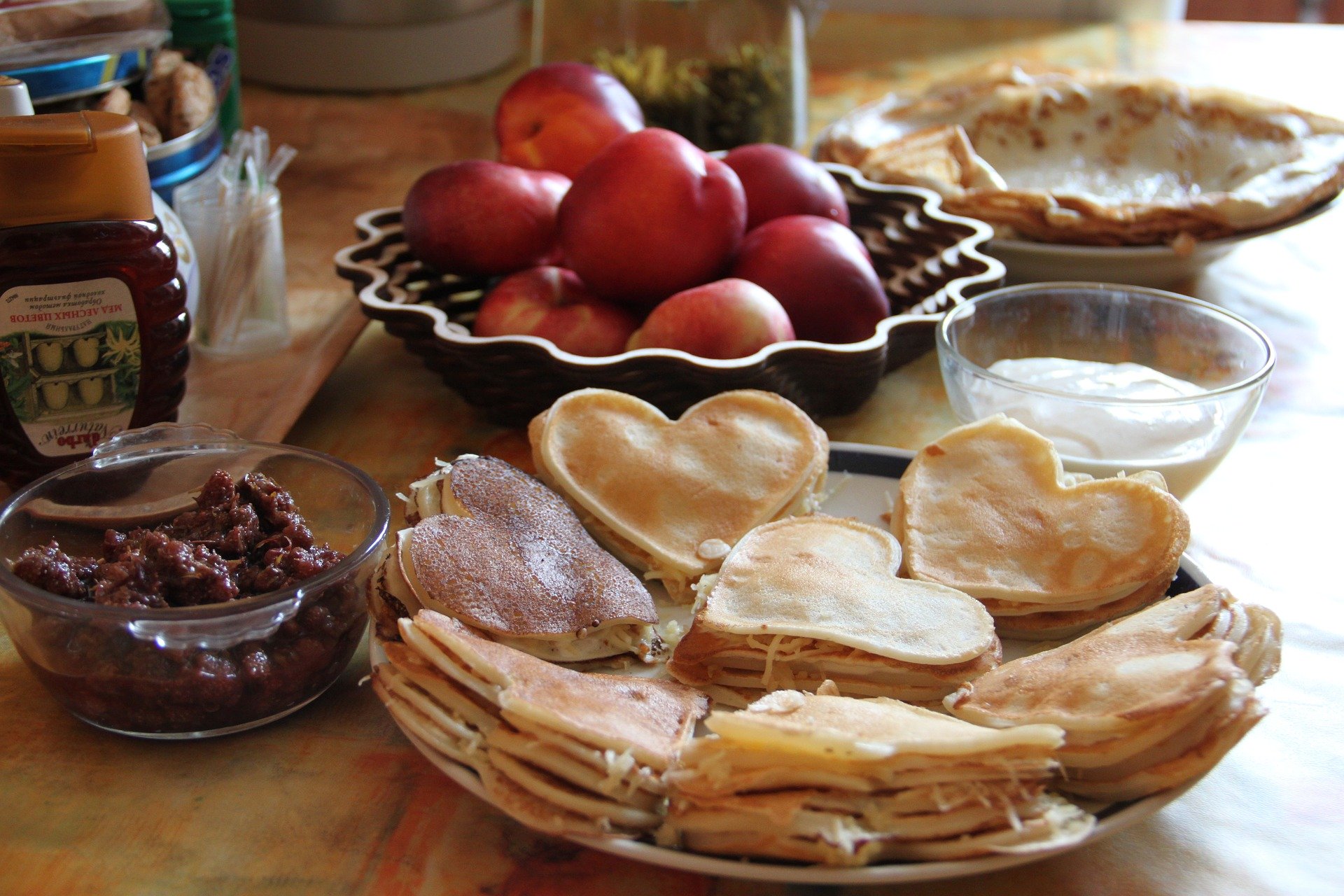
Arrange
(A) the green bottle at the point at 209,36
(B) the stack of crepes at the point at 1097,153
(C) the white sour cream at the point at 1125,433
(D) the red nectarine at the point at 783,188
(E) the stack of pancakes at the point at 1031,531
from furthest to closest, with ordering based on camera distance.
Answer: (A) the green bottle at the point at 209,36, (B) the stack of crepes at the point at 1097,153, (D) the red nectarine at the point at 783,188, (C) the white sour cream at the point at 1125,433, (E) the stack of pancakes at the point at 1031,531

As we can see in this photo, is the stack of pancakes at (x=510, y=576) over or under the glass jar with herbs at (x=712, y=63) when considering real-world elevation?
under

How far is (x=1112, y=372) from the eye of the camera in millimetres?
1103

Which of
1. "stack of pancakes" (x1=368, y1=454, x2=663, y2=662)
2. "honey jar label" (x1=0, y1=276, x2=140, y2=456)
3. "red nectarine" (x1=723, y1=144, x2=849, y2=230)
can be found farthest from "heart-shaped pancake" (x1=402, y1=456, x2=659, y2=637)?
"red nectarine" (x1=723, y1=144, x2=849, y2=230)

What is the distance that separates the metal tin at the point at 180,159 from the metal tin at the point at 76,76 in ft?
0.28

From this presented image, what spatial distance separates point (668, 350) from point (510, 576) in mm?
327

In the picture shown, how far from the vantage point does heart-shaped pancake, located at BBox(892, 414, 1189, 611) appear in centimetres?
80

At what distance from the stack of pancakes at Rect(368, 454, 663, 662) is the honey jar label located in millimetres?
309

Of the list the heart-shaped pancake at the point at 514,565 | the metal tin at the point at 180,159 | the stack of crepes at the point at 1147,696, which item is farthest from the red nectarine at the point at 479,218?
the stack of crepes at the point at 1147,696

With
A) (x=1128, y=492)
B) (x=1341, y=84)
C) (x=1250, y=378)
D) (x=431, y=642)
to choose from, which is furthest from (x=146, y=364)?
(x=1341, y=84)

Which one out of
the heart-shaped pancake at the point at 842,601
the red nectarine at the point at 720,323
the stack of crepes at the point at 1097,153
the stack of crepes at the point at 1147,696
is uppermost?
the stack of crepes at the point at 1097,153

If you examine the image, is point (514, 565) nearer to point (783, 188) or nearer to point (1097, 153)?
point (783, 188)

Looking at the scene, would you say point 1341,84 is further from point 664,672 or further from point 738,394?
point 664,672

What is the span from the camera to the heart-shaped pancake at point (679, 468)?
87 cm

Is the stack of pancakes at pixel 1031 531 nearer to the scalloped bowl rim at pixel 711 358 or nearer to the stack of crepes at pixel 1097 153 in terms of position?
the scalloped bowl rim at pixel 711 358
